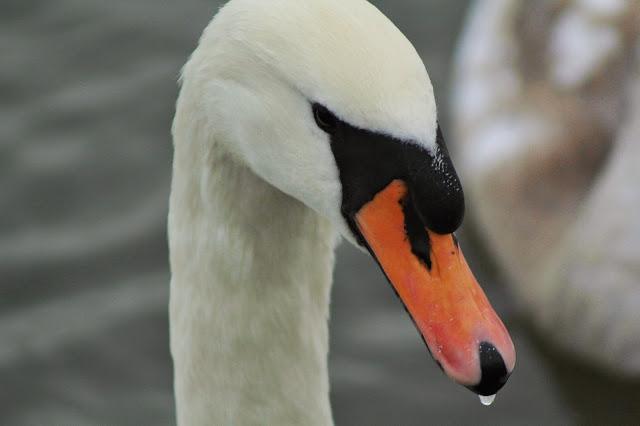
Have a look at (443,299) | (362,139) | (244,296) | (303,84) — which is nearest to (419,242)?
(443,299)

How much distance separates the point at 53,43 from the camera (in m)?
5.41

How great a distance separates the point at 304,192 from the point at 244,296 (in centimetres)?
40

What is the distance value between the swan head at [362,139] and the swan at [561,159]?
2415mm

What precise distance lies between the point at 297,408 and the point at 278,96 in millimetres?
825

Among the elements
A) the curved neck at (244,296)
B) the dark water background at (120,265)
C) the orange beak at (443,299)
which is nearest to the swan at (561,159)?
the dark water background at (120,265)

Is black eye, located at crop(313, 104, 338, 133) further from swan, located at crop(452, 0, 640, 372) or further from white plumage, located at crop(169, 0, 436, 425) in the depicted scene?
swan, located at crop(452, 0, 640, 372)

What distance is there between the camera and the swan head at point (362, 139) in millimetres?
2039

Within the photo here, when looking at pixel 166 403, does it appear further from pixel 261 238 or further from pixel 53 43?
pixel 261 238

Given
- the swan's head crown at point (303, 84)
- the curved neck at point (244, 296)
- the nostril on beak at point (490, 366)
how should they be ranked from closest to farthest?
the swan's head crown at point (303, 84) → the nostril on beak at point (490, 366) → the curved neck at point (244, 296)

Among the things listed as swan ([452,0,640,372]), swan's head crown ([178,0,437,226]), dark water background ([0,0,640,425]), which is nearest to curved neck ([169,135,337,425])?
swan's head crown ([178,0,437,226])

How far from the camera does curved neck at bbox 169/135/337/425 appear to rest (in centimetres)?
245

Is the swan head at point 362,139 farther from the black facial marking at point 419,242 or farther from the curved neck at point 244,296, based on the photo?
the curved neck at point 244,296

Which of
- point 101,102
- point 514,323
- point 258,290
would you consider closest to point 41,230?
point 101,102

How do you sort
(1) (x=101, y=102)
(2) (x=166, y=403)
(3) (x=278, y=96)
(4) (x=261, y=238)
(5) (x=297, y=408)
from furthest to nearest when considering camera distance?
(1) (x=101, y=102) → (2) (x=166, y=403) → (5) (x=297, y=408) → (4) (x=261, y=238) → (3) (x=278, y=96)
